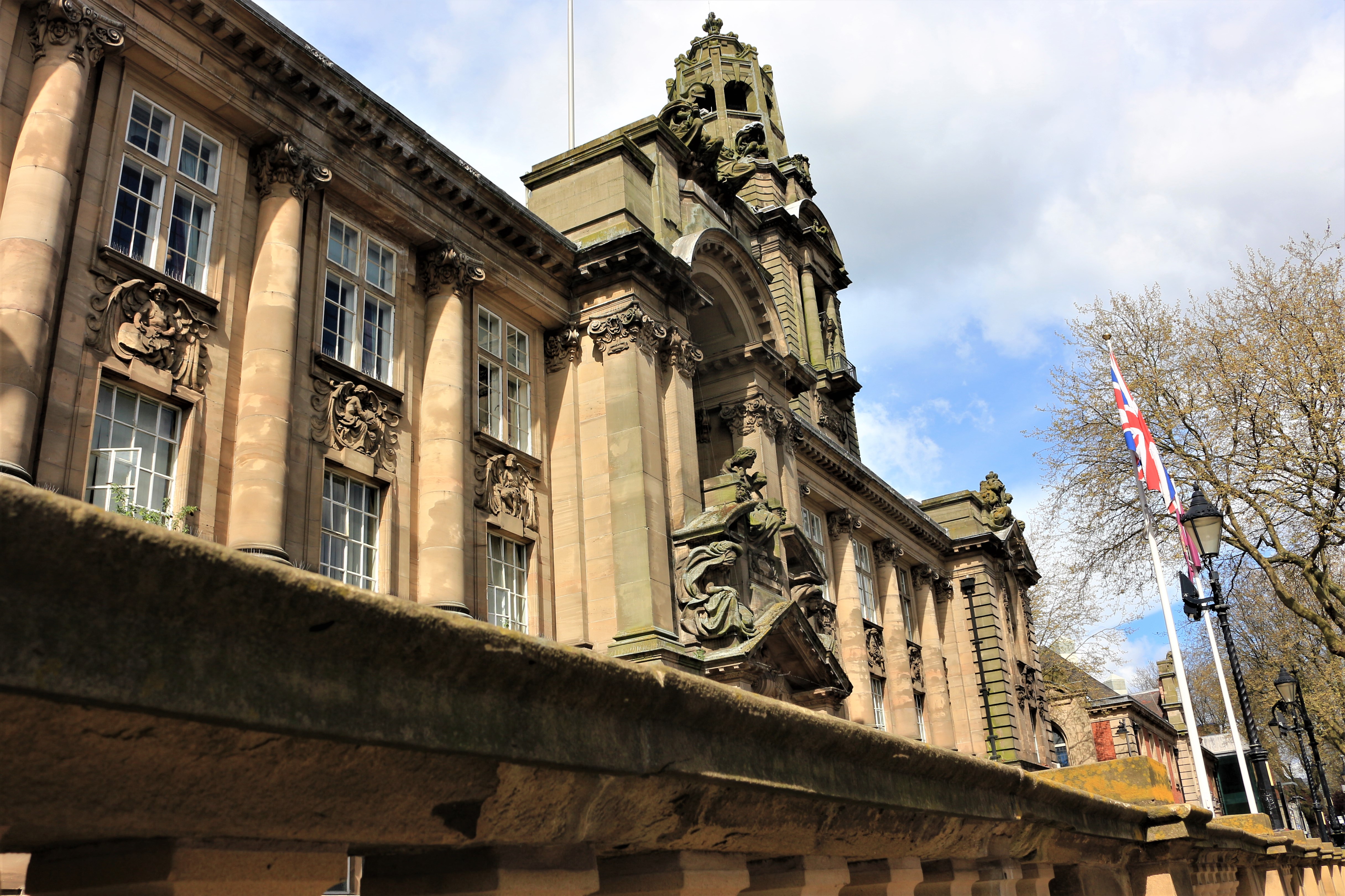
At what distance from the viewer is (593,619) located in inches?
782

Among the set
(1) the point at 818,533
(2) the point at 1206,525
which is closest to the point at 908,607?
(1) the point at 818,533

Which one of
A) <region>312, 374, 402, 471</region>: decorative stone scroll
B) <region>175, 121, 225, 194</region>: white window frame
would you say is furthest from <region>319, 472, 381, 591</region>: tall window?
<region>175, 121, 225, 194</region>: white window frame

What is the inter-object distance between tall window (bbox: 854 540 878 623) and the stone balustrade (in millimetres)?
32777

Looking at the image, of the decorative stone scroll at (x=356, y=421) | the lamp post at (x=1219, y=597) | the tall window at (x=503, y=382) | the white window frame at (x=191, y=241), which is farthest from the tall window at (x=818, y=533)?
the white window frame at (x=191, y=241)

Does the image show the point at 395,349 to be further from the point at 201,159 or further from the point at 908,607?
the point at 908,607

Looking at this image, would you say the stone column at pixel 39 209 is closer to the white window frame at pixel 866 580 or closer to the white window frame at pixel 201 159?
the white window frame at pixel 201 159

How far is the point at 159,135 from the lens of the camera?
14.7 m

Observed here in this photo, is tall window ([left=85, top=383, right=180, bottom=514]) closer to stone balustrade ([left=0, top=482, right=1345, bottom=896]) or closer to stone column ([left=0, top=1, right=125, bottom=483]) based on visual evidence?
stone column ([left=0, top=1, right=125, bottom=483])

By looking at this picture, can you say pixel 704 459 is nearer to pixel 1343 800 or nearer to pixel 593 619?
pixel 593 619

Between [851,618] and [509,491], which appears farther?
[851,618]

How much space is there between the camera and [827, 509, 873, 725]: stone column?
103 ft

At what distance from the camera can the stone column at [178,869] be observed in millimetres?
2033

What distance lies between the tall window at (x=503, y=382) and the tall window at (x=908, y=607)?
22.4 m

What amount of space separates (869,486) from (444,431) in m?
22.3
